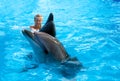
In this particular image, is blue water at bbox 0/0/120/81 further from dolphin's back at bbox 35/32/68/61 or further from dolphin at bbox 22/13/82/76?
dolphin's back at bbox 35/32/68/61

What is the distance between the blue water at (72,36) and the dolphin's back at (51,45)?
46 centimetres

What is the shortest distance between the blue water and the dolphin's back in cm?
46

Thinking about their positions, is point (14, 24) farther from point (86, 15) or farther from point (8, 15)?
point (86, 15)

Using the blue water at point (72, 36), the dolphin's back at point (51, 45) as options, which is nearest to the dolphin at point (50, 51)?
the dolphin's back at point (51, 45)

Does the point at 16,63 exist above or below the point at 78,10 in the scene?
below

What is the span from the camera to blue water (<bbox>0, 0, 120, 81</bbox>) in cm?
734

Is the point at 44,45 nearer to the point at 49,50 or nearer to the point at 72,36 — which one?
the point at 49,50

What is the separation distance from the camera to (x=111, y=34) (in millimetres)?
10055

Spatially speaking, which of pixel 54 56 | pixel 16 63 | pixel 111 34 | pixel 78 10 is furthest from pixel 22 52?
pixel 78 10

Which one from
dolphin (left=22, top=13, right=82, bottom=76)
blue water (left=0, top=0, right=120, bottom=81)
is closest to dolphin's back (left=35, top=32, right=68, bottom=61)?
dolphin (left=22, top=13, right=82, bottom=76)

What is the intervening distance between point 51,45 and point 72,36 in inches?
144

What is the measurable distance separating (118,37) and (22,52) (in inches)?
127

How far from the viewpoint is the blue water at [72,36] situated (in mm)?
7336

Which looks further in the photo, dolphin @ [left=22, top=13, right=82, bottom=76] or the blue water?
the blue water
